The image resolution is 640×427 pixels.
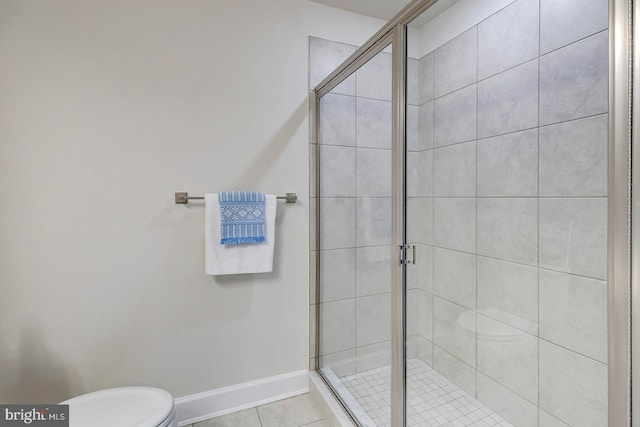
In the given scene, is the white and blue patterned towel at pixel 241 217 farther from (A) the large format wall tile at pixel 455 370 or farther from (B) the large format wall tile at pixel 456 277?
(A) the large format wall tile at pixel 455 370

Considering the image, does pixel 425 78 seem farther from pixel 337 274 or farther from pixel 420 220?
pixel 337 274

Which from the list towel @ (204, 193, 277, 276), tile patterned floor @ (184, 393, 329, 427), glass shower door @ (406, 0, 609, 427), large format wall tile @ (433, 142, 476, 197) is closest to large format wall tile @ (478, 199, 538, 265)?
glass shower door @ (406, 0, 609, 427)

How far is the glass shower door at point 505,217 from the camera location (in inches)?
44.8

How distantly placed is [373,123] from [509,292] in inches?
40.6

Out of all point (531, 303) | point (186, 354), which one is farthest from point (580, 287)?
point (186, 354)

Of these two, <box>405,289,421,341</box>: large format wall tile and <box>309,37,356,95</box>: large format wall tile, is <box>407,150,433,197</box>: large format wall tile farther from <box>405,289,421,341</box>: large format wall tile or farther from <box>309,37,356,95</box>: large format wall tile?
<box>309,37,356,95</box>: large format wall tile

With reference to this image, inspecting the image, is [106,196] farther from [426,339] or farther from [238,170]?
[426,339]

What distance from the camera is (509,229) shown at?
4.80 ft

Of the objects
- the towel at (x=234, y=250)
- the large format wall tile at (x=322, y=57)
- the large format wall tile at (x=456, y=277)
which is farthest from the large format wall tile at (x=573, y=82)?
the towel at (x=234, y=250)

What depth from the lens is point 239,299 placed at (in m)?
1.77

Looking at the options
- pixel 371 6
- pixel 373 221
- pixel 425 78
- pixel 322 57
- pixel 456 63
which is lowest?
pixel 373 221

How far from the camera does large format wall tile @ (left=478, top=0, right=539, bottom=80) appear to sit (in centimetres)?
131

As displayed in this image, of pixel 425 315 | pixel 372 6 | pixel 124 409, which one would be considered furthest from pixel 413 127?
pixel 124 409

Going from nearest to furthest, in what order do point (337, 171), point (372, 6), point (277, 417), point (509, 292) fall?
point (509, 292) < point (277, 417) < point (337, 171) < point (372, 6)
